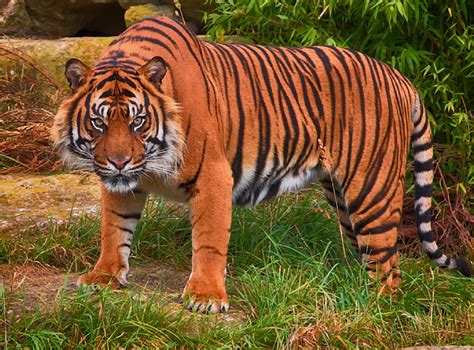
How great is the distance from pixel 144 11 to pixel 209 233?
172 inches

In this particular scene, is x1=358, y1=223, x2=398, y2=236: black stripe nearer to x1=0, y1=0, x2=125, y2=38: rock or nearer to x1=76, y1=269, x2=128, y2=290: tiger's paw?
x1=76, y1=269, x2=128, y2=290: tiger's paw

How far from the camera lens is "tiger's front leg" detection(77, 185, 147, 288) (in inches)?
209

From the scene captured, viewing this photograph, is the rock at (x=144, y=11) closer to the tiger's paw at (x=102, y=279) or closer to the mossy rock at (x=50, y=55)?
the mossy rock at (x=50, y=55)

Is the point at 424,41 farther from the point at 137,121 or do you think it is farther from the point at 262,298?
the point at 137,121

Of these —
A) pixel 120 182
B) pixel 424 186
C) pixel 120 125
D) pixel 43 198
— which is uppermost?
pixel 120 125

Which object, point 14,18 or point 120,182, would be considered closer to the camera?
point 120,182

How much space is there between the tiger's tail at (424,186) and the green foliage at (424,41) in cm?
87

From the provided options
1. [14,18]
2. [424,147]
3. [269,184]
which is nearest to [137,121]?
[269,184]

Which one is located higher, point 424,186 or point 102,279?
point 424,186

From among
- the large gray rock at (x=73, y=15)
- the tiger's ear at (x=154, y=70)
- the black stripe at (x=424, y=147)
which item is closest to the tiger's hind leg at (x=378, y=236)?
the black stripe at (x=424, y=147)

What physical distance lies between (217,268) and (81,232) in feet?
4.44

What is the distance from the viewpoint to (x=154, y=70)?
492 centimetres

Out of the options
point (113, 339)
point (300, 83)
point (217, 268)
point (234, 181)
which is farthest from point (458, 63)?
point (113, 339)

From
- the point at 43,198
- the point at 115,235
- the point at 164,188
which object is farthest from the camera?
the point at 43,198
